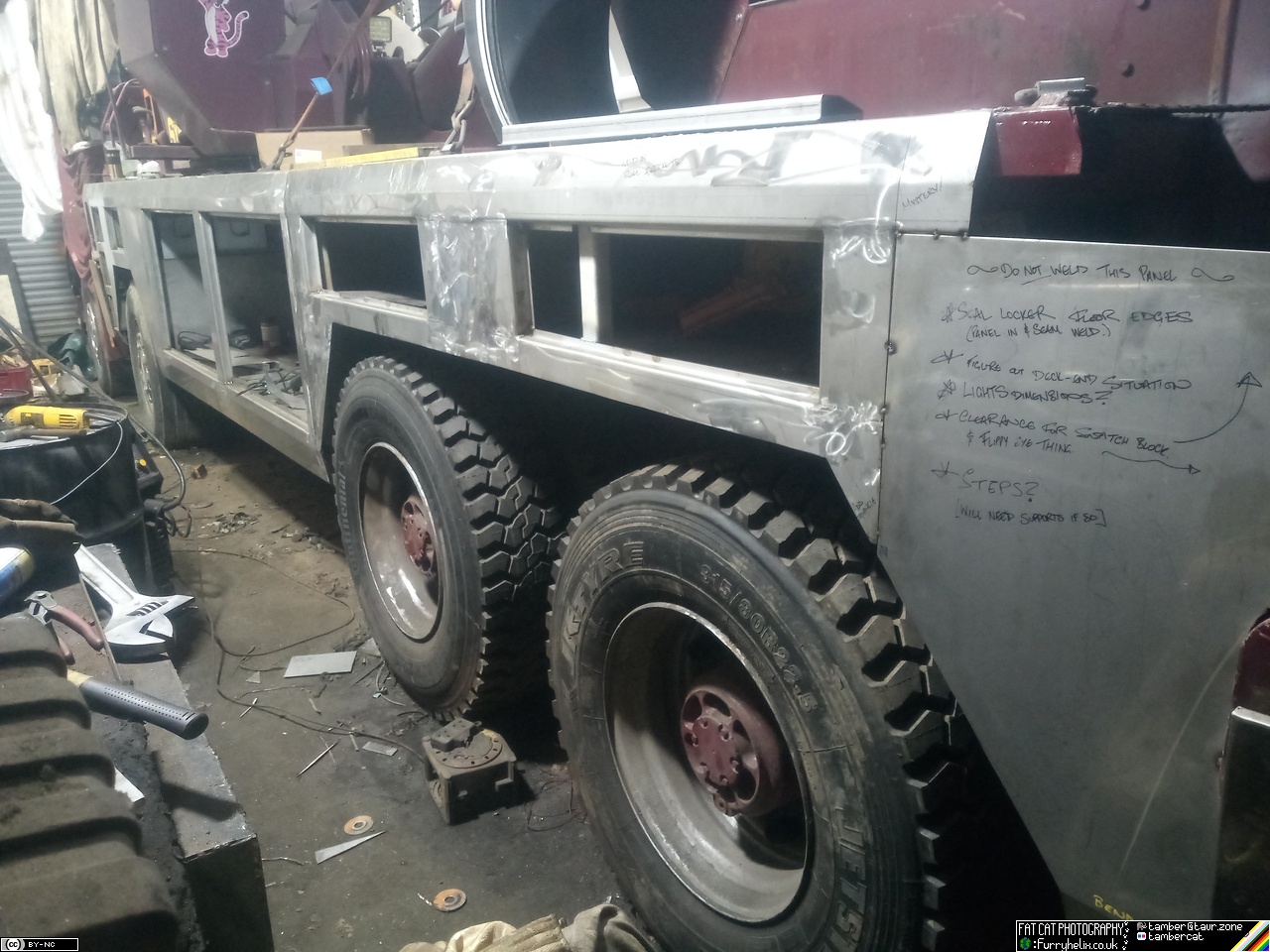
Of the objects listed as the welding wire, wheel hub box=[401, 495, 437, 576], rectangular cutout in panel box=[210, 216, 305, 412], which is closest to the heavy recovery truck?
wheel hub box=[401, 495, 437, 576]

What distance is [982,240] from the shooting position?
1.06m

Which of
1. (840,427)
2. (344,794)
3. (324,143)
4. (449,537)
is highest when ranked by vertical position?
(324,143)

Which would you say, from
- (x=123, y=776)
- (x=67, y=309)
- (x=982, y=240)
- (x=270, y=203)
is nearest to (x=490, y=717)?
(x=123, y=776)

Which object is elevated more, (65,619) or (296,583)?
(65,619)

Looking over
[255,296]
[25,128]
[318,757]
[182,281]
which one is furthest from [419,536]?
[25,128]

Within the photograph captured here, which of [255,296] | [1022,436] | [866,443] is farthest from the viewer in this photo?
[255,296]

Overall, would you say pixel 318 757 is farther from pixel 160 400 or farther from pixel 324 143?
pixel 160 400

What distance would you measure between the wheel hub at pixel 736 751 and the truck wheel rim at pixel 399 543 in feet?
3.59

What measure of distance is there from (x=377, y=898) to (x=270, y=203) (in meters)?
2.11

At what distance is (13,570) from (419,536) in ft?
3.26

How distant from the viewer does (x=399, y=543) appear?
9.90ft

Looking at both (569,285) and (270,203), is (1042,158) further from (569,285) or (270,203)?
(270,203)

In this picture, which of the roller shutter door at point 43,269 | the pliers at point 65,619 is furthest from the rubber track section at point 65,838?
the roller shutter door at point 43,269

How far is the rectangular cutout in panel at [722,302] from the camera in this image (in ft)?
5.73
